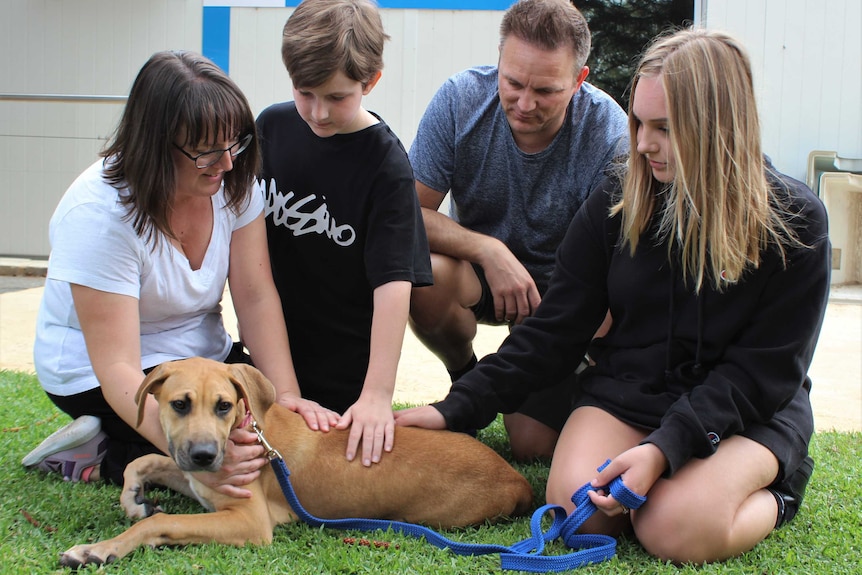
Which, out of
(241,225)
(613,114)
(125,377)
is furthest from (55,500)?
(613,114)

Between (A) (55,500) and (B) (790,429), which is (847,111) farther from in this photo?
(A) (55,500)

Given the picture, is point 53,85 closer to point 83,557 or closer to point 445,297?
point 445,297

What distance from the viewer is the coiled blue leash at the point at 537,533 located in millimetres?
2762

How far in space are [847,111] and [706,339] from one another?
10.2 metres

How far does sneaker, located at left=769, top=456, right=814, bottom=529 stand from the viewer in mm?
3100

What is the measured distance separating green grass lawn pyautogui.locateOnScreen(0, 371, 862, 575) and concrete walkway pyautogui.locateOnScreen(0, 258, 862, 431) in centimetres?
200

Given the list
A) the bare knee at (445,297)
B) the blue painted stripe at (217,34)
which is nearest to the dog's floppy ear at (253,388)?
the bare knee at (445,297)

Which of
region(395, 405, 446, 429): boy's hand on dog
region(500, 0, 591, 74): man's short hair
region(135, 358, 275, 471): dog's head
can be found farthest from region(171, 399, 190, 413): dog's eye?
region(500, 0, 591, 74): man's short hair

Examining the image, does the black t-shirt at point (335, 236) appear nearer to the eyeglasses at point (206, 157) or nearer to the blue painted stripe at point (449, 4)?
the eyeglasses at point (206, 157)

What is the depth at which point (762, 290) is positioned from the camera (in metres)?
3.07

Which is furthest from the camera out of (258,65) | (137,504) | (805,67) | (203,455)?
(258,65)

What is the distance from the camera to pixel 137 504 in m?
3.17

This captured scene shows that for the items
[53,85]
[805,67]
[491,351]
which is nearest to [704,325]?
[491,351]

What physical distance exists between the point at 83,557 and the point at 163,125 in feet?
4.94
